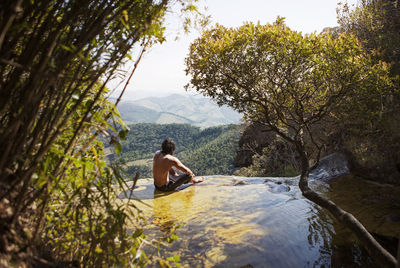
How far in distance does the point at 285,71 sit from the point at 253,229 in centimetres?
315

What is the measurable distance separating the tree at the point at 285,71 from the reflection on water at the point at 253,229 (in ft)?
2.95

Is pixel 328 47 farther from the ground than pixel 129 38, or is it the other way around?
pixel 328 47

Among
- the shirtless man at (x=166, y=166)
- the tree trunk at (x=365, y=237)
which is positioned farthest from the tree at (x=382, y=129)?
the shirtless man at (x=166, y=166)

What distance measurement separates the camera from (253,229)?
408 centimetres

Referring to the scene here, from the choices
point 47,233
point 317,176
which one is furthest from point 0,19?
point 317,176

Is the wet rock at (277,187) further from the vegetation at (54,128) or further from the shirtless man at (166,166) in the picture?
the vegetation at (54,128)

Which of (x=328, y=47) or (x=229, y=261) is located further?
(x=328, y=47)

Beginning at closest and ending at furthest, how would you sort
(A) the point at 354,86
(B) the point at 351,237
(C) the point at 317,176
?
(B) the point at 351,237, (A) the point at 354,86, (C) the point at 317,176

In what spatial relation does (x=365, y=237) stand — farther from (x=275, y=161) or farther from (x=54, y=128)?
(x=275, y=161)

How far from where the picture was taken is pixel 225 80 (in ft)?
16.6

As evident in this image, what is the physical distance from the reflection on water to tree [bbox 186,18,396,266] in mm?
900

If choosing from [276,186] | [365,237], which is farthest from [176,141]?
[365,237]

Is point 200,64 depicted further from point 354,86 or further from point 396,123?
point 396,123

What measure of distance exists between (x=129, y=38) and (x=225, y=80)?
3.65 m
